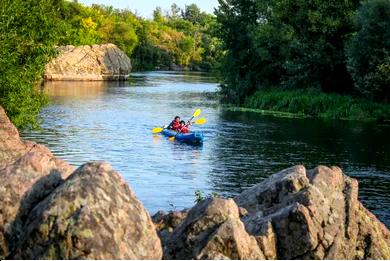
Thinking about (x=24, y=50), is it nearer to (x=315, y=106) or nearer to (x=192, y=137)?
(x=192, y=137)

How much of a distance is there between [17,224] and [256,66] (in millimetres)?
72838

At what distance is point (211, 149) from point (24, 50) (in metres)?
17.4

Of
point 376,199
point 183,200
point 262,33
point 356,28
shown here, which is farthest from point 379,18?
point 183,200

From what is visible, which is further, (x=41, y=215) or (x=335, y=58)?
(x=335, y=58)

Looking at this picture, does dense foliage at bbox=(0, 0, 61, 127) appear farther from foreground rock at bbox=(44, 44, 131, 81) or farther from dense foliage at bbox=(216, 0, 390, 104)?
foreground rock at bbox=(44, 44, 131, 81)

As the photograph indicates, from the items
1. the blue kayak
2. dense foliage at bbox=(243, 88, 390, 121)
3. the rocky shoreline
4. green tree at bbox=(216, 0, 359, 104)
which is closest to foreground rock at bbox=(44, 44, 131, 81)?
green tree at bbox=(216, 0, 359, 104)

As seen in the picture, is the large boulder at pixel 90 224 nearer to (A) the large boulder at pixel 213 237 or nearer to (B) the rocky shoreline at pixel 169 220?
(B) the rocky shoreline at pixel 169 220

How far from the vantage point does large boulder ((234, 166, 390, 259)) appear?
1223cm

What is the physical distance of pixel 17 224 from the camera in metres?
9.94

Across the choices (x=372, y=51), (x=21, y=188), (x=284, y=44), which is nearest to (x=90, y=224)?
(x=21, y=188)

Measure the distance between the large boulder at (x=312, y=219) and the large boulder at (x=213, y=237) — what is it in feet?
2.76

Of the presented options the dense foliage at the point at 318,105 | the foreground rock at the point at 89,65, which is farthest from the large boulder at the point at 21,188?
the foreground rock at the point at 89,65

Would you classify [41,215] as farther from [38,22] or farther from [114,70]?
[114,70]

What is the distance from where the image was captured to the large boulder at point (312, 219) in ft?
40.1
